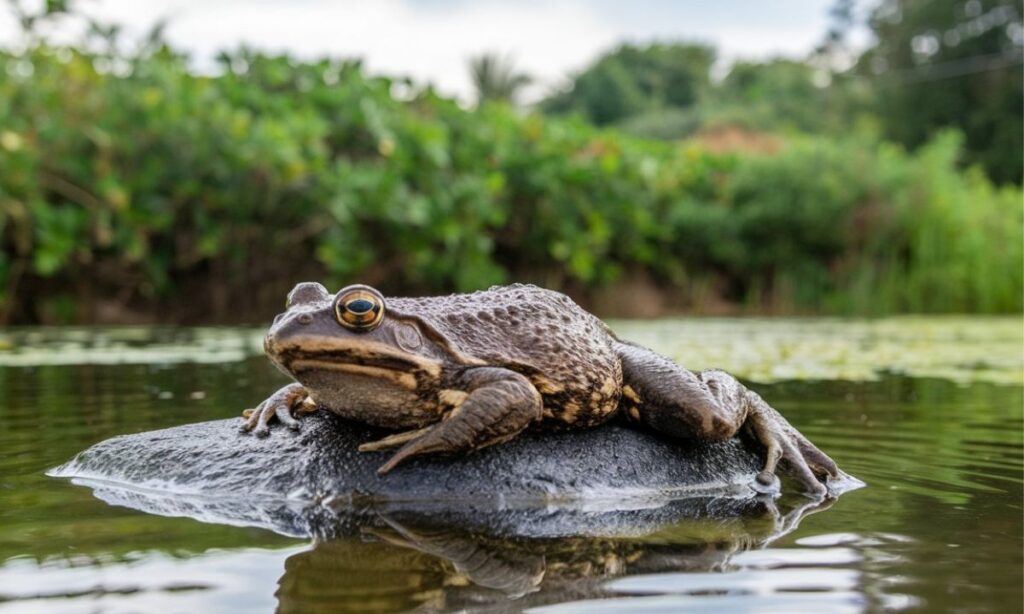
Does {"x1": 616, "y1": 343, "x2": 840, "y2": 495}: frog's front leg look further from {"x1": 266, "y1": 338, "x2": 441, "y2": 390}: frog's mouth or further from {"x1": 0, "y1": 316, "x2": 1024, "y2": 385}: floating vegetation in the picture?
{"x1": 0, "y1": 316, "x2": 1024, "y2": 385}: floating vegetation

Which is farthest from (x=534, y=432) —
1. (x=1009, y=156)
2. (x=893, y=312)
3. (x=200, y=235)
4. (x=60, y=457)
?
(x=1009, y=156)

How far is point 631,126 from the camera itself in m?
44.4

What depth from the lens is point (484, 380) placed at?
3.31 metres

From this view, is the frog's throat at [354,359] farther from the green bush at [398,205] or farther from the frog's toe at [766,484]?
the green bush at [398,205]

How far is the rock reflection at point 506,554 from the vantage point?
7.72 ft

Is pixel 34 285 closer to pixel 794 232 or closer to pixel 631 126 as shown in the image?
pixel 794 232

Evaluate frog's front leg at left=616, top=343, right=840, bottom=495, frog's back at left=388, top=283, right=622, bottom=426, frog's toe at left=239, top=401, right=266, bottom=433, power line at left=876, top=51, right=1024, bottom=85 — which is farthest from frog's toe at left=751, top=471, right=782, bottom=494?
power line at left=876, top=51, right=1024, bottom=85

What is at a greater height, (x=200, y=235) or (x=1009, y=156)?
(x=1009, y=156)

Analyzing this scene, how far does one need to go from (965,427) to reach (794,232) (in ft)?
40.5

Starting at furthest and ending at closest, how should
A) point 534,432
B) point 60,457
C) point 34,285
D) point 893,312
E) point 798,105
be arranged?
point 798,105 < point 893,312 < point 34,285 < point 60,457 < point 534,432

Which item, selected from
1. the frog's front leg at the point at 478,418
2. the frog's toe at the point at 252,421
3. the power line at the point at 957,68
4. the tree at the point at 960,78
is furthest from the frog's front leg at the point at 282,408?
the power line at the point at 957,68

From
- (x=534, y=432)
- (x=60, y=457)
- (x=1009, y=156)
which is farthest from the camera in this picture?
(x=1009, y=156)

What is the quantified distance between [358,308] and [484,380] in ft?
1.43

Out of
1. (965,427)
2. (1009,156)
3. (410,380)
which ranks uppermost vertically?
(1009,156)
